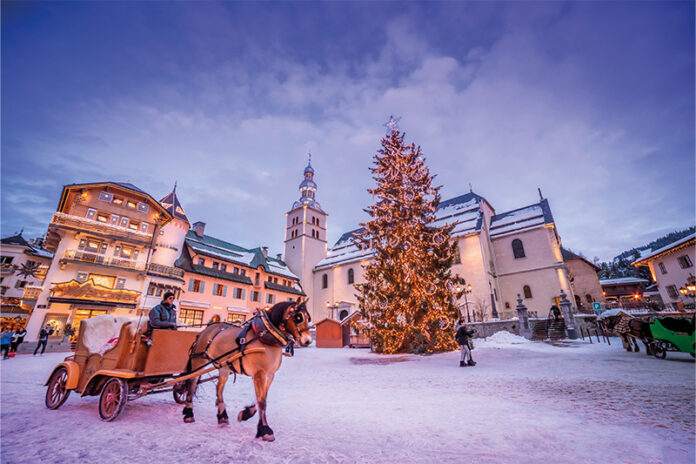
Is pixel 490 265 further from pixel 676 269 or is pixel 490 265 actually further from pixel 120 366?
pixel 120 366

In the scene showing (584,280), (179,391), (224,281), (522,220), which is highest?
(522,220)

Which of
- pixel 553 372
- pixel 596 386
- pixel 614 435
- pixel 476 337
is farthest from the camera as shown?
pixel 476 337

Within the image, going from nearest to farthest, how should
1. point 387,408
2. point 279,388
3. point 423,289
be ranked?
point 387,408 → point 279,388 → point 423,289

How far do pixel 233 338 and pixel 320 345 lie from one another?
22.8 metres

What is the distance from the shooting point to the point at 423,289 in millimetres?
16391

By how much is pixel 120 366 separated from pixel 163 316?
959 millimetres

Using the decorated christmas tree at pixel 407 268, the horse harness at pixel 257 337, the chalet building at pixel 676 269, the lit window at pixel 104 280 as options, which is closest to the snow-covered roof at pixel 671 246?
the chalet building at pixel 676 269

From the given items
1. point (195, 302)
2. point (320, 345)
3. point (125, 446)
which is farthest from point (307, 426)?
point (195, 302)

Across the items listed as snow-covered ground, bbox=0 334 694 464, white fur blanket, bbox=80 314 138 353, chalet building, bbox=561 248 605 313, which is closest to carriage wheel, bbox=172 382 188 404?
snow-covered ground, bbox=0 334 694 464

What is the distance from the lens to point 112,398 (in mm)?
4566

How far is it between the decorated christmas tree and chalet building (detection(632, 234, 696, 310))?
21.1 meters

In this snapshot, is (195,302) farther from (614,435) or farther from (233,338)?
(614,435)

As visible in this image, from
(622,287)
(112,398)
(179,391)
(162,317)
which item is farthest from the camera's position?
(622,287)

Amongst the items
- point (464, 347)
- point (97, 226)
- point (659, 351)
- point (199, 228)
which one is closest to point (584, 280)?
point (659, 351)
